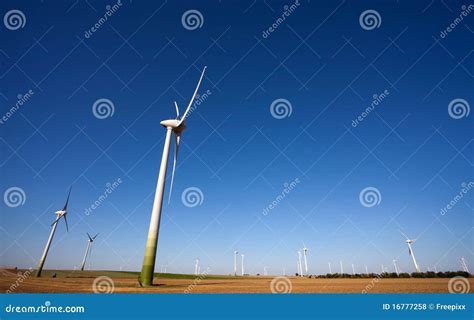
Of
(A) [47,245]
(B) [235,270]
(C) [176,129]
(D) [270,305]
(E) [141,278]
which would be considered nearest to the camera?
(D) [270,305]

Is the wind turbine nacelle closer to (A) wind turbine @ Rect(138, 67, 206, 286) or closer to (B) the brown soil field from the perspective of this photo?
(A) wind turbine @ Rect(138, 67, 206, 286)

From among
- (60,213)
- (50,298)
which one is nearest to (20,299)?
(50,298)

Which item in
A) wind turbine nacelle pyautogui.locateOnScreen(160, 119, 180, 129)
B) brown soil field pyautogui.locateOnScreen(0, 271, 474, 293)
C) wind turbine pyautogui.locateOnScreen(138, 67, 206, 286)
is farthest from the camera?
wind turbine nacelle pyautogui.locateOnScreen(160, 119, 180, 129)

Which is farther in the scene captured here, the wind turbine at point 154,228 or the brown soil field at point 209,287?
the wind turbine at point 154,228

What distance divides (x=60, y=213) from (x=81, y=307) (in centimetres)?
6925

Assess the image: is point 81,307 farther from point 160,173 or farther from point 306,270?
point 306,270

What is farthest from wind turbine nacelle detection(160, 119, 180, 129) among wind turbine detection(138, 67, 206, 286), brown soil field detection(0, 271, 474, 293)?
brown soil field detection(0, 271, 474, 293)

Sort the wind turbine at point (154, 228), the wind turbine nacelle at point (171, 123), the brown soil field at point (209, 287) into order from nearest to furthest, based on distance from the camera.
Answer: the brown soil field at point (209, 287) → the wind turbine at point (154, 228) → the wind turbine nacelle at point (171, 123)

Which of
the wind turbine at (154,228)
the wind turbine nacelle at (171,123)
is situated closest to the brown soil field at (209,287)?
the wind turbine at (154,228)

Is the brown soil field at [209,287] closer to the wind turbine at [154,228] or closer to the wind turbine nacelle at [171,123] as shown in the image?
the wind turbine at [154,228]

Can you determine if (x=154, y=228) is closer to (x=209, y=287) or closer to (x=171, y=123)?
(x=209, y=287)

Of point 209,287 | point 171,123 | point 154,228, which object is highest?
point 171,123

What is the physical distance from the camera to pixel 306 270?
10662 centimetres

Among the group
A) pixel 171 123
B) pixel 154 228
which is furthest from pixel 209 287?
pixel 171 123
